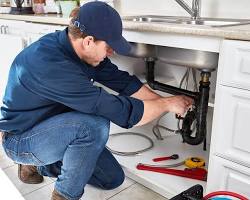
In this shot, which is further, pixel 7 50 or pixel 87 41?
pixel 7 50

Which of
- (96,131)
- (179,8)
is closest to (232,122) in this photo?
(96,131)

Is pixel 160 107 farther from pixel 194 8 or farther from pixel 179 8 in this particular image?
pixel 179 8

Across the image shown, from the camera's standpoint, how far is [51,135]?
114 cm

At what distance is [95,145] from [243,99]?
0.56m

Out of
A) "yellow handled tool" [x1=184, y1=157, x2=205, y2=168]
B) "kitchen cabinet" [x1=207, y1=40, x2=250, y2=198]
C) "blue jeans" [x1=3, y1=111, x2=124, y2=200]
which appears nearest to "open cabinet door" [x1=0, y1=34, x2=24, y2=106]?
"blue jeans" [x1=3, y1=111, x2=124, y2=200]

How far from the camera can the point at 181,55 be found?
1.26m

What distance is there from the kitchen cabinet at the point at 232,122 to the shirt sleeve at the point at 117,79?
456mm

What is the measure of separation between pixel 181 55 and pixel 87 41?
431 mm

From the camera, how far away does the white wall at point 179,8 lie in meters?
1.47

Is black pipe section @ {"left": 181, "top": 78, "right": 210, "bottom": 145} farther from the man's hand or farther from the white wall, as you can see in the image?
the white wall

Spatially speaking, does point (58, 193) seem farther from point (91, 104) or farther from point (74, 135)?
point (91, 104)

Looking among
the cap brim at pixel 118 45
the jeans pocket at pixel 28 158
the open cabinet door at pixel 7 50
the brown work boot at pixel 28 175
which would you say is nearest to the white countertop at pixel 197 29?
the cap brim at pixel 118 45

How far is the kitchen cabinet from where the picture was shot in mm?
937

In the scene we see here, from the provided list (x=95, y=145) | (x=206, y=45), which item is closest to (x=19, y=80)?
(x=95, y=145)
